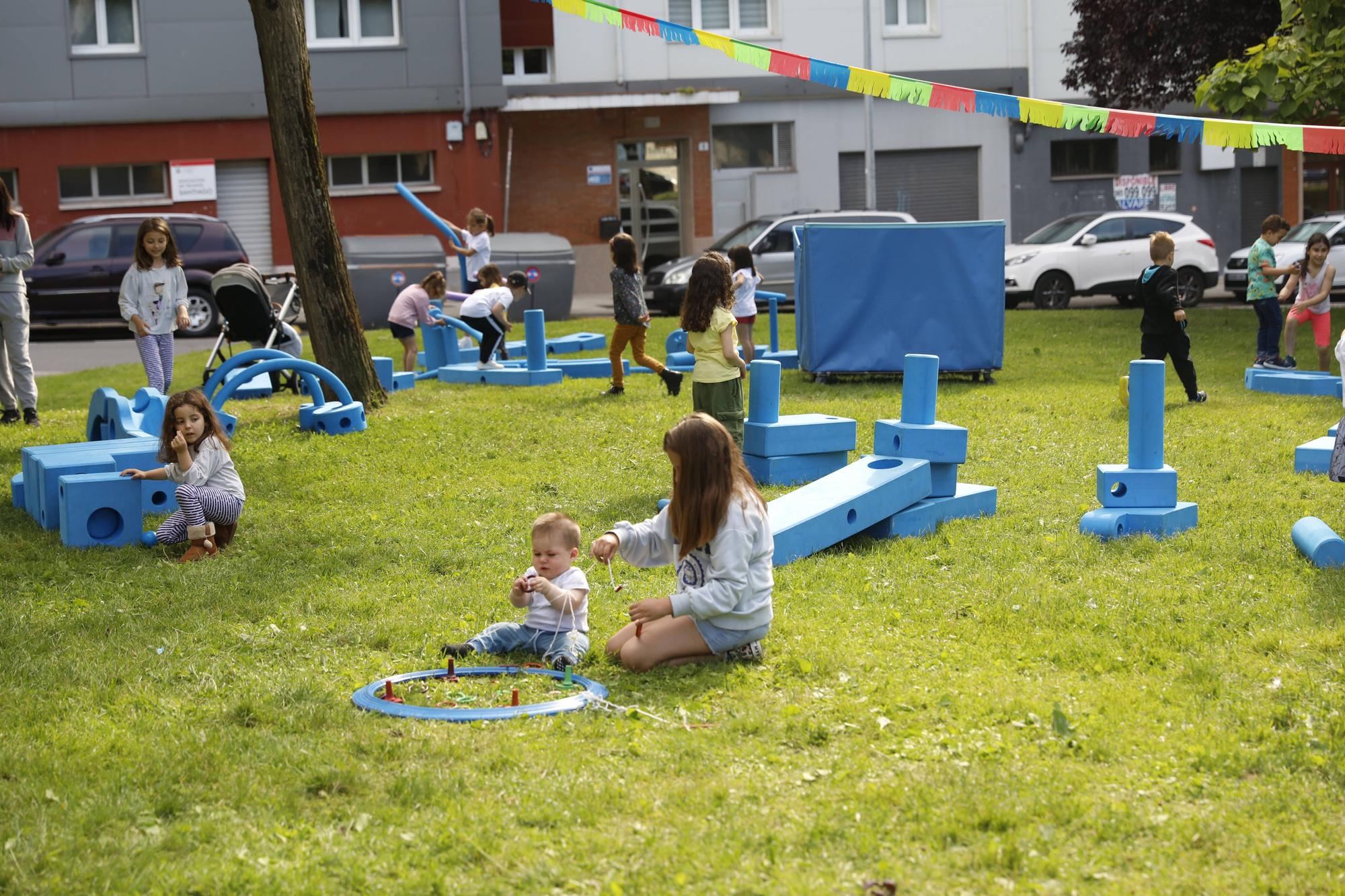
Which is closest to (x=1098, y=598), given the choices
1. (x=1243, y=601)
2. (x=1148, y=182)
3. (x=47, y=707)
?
(x=1243, y=601)

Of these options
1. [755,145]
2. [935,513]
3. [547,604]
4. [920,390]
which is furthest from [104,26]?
[547,604]

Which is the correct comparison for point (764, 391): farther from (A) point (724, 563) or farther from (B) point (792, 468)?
(A) point (724, 563)

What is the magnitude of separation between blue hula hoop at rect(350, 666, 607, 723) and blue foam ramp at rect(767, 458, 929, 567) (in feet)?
6.60

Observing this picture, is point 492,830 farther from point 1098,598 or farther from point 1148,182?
point 1148,182

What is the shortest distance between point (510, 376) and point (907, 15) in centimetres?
2132

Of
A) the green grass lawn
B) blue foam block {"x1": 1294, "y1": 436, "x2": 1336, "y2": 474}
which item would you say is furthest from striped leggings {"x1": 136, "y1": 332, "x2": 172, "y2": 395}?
blue foam block {"x1": 1294, "y1": 436, "x2": 1336, "y2": 474}

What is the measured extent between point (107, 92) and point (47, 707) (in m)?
25.9

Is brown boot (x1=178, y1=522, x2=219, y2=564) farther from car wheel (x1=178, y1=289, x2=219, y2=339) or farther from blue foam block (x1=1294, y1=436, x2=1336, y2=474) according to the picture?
car wheel (x1=178, y1=289, x2=219, y2=339)

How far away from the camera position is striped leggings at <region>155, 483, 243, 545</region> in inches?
303

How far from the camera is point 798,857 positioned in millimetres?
3859

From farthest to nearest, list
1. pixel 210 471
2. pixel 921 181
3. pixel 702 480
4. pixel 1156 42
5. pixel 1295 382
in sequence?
pixel 921 181
pixel 1156 42
pixel 1295 382
pixel 210 471
pixel 702 480

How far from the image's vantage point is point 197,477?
25.5ft

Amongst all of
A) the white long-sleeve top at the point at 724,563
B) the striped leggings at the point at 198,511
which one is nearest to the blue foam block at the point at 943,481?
the white long-sleeve top at the point at 724,563

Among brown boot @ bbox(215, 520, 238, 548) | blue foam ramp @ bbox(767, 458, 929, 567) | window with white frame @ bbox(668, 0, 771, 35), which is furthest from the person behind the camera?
window with white frame @ bbox(668, 0, 771, 35)
